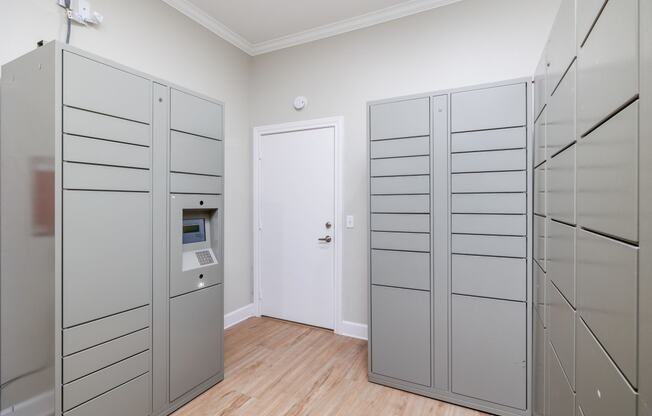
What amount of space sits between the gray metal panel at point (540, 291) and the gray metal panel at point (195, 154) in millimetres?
2139

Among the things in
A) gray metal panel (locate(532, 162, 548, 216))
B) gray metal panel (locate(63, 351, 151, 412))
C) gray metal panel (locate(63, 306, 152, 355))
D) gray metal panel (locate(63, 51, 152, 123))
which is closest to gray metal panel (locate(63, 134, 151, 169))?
gray metal panel (locate(63, 51, 152, 123))

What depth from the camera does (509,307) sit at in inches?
77.9

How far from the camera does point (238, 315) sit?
3490 millimetres

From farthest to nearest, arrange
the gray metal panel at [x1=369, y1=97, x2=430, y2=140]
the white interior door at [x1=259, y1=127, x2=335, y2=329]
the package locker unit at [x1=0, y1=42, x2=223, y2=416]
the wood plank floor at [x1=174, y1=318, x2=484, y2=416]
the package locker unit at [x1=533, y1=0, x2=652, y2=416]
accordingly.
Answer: the white interior door at [x1=259, y1=127, x2=335, y2=329] < the gray metal panel at [x1=369, y1=97, x2=430, y2=140] < the wood plank floor at [x1=174, y1=318, x2=484, y2=416] < the package locker unit at [x1=0, y1=42, x2=223, y2=416] < the package locker unit at [x1=533, y1=0, x2=652, y2=416]

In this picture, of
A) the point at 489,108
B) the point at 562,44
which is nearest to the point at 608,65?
the point at 562,44

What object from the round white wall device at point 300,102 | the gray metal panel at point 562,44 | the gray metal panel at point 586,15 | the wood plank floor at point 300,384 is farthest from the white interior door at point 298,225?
the gray metal panel at point 586,15

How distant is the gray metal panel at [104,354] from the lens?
1.54 m

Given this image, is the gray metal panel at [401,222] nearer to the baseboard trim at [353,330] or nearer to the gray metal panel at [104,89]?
the baseboard trim at [353,330]

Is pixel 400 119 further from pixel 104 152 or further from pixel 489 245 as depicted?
pixel 104 152

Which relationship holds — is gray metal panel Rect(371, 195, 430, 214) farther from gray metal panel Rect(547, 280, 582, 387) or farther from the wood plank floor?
the wood plank floor

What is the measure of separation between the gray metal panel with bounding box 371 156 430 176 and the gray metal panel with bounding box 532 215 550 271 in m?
0.72

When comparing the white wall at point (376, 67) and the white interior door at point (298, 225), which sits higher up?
the white wall at point (376, 67)

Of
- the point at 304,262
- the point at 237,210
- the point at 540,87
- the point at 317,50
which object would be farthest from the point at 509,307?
the point at 317,50

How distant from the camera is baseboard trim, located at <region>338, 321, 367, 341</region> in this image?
3.12 metres
